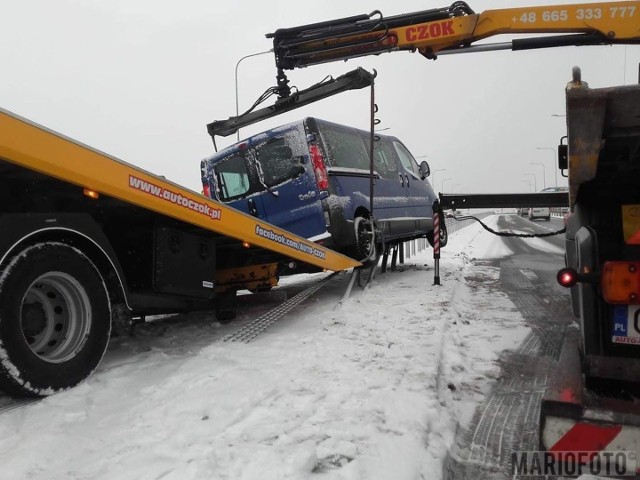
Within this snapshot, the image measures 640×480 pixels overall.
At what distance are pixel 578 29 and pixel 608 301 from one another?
5.28 metres

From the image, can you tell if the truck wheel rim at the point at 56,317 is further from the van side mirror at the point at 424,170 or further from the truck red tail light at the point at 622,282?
the van side mirror at the point at 424,170

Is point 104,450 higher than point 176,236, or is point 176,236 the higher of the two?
point 176,236

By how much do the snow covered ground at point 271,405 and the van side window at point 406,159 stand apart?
4.70 metres

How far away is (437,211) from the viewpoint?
23.4ft

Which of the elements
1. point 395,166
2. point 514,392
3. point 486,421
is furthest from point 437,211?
point 486,421

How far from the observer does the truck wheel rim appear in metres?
2.64

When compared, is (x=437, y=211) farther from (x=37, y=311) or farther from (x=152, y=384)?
(x=37, y=311)

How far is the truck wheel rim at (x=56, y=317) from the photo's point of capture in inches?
104

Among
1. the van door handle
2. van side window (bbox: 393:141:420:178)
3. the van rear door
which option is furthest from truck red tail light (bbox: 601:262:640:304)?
van side window (bbox: 393:141:420:178)

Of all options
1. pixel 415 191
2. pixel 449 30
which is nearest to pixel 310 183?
pixel 449 30

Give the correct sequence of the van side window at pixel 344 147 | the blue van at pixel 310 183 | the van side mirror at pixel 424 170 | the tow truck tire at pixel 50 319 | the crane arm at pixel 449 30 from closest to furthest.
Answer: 1. the tow truck tire at pixel 50 319
2. the crane arm at pixel 449 30
3. the blue van at pixel 310 183
4. the van side window at pixel 344 147
5. the van side mirror at pixel 424 170

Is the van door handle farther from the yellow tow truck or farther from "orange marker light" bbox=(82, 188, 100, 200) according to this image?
"orange marker light" bbox=(82, 188, 100, 200)

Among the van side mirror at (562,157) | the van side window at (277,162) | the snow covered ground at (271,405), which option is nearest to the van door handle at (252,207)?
the van side window at (277,162)

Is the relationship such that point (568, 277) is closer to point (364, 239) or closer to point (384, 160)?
point (364, 239)
